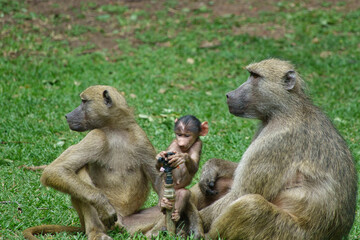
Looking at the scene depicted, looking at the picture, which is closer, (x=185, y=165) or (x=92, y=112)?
(x=185, y=165)

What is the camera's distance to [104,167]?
16.7 feet

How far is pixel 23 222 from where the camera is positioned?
17.4 ft

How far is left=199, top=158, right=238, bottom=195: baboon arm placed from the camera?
508 cm

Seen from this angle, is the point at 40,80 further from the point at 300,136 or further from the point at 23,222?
the point at 300,136

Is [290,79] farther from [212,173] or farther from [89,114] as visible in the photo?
[89,114]

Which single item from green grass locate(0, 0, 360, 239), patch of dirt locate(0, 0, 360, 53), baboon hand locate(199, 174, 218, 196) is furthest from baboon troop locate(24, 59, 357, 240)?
patch of dirt locate(0, 0, 360, 53)

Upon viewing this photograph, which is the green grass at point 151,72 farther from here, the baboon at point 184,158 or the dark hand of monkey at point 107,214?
the baboon at point 184,158

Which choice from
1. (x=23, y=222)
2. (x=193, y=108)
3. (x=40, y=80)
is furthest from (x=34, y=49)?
(x=23, y=222)

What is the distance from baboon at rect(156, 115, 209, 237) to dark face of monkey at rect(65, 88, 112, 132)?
0.73 meters

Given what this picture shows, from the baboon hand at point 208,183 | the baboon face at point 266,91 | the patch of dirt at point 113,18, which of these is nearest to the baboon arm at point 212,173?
the baboon hand at point 208,183

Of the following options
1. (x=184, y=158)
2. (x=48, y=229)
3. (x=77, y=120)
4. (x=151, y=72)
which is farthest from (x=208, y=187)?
(x=151, y=72)

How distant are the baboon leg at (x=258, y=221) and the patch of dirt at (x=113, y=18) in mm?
8194

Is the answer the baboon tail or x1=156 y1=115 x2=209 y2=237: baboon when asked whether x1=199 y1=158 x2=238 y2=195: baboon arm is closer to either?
x1=156 y1=115 x2=209 y2=237: baboon

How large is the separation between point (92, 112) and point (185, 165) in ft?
3.44
